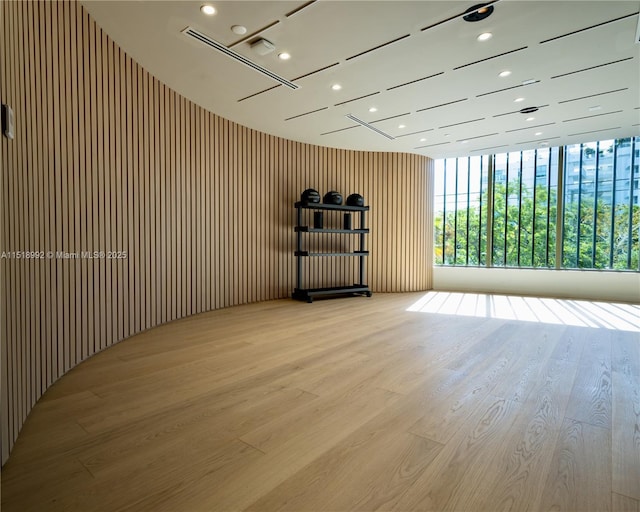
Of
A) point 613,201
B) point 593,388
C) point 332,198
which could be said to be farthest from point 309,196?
point 613,201

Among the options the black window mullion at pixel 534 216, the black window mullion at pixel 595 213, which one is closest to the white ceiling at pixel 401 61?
the black window mullion at pixel 595 213

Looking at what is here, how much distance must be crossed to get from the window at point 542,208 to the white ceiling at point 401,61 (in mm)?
1270

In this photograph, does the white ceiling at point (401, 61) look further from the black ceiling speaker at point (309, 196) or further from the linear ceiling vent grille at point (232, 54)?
the black ceiling speaker at point (309, 196)

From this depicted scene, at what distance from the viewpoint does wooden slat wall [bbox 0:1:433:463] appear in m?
2.21

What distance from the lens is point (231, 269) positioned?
6262 millimetres

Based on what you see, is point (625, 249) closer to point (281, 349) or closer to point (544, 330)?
point (544, 330)

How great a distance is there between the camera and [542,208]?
8195mm

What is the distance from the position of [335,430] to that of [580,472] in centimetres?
120

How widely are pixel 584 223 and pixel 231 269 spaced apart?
7.65 meters

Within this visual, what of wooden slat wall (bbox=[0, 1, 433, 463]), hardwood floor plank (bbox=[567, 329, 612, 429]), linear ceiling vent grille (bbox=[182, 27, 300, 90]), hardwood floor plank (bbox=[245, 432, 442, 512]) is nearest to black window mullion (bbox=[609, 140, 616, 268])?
hardwood floor plank (bbox=[567, 329, 612, 429])

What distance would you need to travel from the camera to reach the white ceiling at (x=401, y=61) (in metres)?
3.32

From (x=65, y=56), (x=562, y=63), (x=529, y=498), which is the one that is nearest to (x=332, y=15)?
(x=65, y=56)

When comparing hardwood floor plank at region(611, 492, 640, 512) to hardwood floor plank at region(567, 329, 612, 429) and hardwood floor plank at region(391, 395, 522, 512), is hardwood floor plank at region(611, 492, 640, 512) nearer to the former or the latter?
hardwood floor plank at region(391, 395, 522, 512)

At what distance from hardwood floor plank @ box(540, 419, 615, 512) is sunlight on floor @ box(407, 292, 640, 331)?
143 inches
